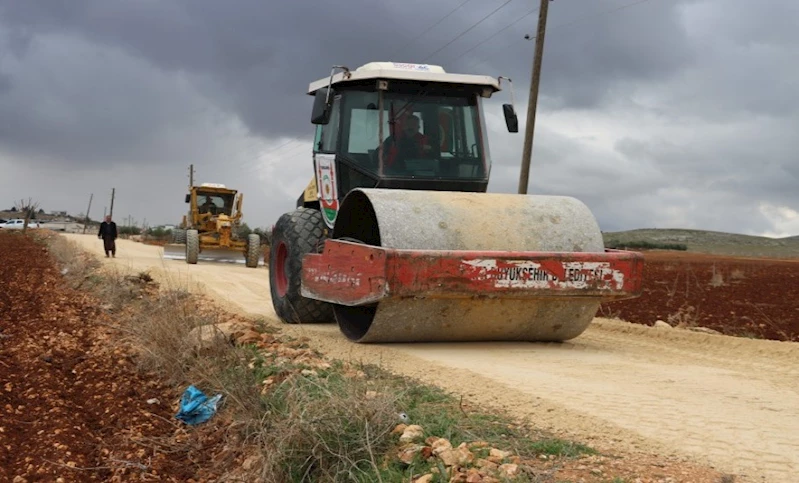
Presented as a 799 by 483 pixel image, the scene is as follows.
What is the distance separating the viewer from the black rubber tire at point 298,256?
1047 cm

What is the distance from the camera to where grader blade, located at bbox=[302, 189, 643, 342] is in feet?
26.1

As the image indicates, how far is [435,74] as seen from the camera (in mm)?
10109

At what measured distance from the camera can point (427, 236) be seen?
8.32m

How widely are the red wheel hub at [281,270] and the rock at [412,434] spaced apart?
19.9 feet

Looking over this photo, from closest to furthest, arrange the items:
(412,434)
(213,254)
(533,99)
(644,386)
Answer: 1. (412,434)
2. (644,386)
3. (533,99)
4. (213,254)

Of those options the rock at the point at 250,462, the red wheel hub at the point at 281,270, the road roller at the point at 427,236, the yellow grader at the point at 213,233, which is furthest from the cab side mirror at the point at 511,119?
the yellow grader at the point at 213,233

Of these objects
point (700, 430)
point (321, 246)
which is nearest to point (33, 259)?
point (321, 246)

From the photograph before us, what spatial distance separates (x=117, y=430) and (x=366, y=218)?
3.80 m

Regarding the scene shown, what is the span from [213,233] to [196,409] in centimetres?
2187

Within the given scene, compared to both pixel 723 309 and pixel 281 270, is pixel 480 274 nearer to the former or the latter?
Result: pixel 281 270

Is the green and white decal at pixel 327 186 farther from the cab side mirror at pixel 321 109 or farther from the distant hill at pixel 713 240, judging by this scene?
the distant hill at pixel 713 240

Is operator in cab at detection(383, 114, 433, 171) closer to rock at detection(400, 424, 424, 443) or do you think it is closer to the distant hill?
rock at detection(400, 424, 424, 443)

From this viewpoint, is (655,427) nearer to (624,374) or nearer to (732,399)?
(732,399)

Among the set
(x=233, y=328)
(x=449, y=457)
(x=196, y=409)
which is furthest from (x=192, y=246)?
(x=449, y=457)
